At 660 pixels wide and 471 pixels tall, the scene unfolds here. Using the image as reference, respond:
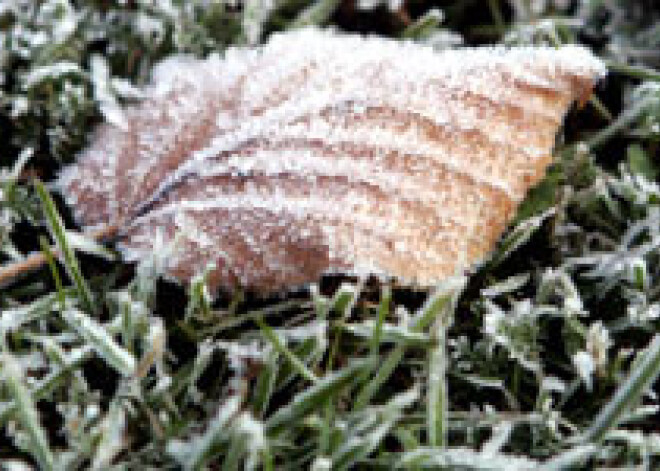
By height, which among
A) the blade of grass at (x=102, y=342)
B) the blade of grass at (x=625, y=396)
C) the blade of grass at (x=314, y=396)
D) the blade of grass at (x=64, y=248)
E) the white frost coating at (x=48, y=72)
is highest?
the white frost coating at (x=48, y=72)

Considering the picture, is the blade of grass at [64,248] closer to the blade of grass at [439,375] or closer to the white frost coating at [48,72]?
the white frost coating at [48,72]

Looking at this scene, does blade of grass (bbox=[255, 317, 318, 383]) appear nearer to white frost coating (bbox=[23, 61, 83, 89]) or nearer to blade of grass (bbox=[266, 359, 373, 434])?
blade of grass (bbox=[266, 359, 373, 434])

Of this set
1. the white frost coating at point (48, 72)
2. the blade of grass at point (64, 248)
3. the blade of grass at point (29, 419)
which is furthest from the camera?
the white frost coating at point (48, 72)

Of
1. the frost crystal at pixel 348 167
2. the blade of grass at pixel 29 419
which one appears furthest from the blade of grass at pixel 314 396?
the blade of grass at pixel 29 419

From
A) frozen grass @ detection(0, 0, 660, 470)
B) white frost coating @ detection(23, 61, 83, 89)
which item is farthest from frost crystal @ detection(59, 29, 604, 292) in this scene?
white frost coating @ detection(23, 61, 83, 89)

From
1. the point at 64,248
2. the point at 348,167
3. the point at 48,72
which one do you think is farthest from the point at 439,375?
the point at 48,72

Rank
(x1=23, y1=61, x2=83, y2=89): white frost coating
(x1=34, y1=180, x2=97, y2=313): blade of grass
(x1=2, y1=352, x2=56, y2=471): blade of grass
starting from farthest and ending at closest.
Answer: (x1=23, y1=61, x2=83, y2=89): white frost coating < (x1=34, y1=180, x2=97, y2=313): blade of grass < (x1=2, y1=352, x2=56, y2=471): blade of grass

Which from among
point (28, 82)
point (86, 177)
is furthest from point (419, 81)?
point (28, 82)
